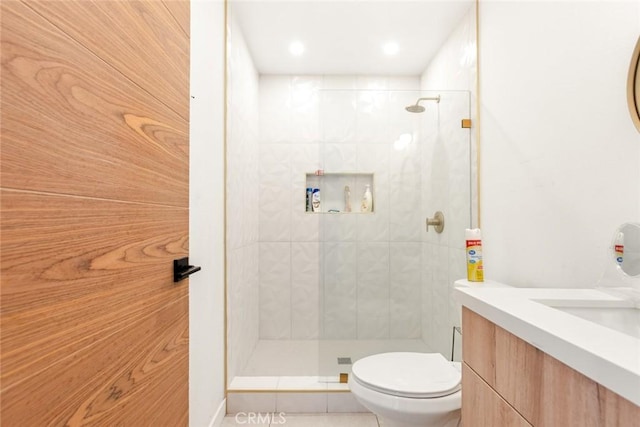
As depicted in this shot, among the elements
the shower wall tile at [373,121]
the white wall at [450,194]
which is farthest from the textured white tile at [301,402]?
the shower wall tile at [373,121]

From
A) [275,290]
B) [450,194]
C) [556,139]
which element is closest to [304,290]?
[275,290]

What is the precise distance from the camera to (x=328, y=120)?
6.63ft

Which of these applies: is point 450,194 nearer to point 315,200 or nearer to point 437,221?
point 437,221

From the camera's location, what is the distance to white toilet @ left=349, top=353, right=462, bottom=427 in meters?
1.22

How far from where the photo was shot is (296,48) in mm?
2283

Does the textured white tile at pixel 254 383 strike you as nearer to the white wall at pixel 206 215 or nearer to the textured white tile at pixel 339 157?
the white wall at pixel 206 215

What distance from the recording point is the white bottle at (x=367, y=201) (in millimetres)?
2066

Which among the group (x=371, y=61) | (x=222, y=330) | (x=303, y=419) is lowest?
(x=303, y=419)

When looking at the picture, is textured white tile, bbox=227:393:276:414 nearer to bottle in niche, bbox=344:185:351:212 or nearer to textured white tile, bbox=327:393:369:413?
textured white tile, bbox=327:393:369:413

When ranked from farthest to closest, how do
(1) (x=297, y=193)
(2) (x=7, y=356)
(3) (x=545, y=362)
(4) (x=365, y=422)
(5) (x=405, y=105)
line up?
(1) (x=297, y=193)
(5) (x=405, y=105)
(4) (x=365, y=422)
(3) (x=545, y=362)
(2) (x=7, y=356)

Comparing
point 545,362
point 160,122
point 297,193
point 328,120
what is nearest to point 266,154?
point 297,193

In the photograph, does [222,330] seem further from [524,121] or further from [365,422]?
[524,121]

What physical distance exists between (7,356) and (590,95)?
59.9 inches

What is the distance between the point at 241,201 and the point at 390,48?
1390 millimetres
